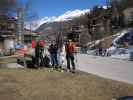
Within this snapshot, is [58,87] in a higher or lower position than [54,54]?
lower

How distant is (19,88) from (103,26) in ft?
219

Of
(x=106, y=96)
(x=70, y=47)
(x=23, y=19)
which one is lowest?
(x=106, y=96)

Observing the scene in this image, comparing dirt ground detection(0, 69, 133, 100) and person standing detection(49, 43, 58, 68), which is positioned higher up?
person standing detection(49, 43, 58, 68)

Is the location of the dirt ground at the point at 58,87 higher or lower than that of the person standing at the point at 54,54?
lower

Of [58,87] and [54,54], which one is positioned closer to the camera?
[58,87]

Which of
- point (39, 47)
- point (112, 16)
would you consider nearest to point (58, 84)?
point (39, 47)

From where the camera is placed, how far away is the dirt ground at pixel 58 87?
10.2 meters

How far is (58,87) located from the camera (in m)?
11.2

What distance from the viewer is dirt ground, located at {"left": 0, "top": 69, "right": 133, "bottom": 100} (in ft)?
33.3

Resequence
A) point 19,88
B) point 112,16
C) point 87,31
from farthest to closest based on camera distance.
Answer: point 87,31 < point 112,16 < point 19,88

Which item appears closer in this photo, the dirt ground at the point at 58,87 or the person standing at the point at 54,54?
the dirt ground at the point at 58,87

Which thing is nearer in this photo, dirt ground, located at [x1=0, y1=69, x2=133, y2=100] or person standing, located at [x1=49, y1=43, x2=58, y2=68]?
dirt ground, located at [x1=0, y1=69, x2=133, y2=100]

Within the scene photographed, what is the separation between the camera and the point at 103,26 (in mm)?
76500

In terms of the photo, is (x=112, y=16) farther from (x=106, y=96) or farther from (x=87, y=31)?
(x=106, y=96)
